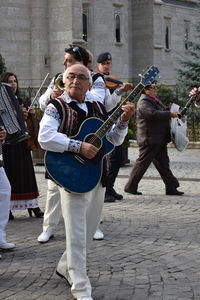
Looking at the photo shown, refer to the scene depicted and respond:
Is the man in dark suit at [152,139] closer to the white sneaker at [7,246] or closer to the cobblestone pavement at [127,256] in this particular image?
the cobblestone pavement at [127,256]

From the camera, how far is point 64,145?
213 inches

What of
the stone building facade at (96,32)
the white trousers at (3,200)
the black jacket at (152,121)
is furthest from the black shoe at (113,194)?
the stone building facade at (96,32)

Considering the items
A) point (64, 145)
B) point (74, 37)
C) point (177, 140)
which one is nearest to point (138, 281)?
point (64, 145)

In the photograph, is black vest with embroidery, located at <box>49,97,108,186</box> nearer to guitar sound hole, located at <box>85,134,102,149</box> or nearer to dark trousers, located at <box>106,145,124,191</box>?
guitar sound hole, located at <box>85,134,102,149</box>

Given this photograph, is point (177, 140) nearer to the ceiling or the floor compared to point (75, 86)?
nearer to the floor

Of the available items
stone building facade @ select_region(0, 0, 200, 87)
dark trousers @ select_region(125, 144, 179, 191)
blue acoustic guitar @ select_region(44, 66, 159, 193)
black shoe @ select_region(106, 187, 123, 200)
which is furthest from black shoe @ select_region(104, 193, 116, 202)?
stone building facade @ select_region(0, 0, 200, 87)

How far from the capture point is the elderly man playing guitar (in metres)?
5.45

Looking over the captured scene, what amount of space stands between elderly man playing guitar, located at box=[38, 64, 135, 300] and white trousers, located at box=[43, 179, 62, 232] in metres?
2.11

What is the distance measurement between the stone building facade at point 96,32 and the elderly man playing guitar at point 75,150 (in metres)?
35.1

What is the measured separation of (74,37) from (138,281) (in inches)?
1398

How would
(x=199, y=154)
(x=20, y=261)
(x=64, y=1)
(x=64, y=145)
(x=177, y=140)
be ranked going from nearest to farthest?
(x=64, y=145)
(x=20, y=261)
(x=177, y=140)
(x=199, y=154)
(x=64, y=1)

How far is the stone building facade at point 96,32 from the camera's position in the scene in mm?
40500

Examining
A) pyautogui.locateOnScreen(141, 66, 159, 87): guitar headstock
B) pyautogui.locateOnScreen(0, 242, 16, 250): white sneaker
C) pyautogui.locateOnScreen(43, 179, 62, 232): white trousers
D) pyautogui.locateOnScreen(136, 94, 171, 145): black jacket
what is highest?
pyautogui.locateOnScreen(141, 66, 159, 87): guitar headstock

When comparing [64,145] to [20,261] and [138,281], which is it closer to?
[138,281]
